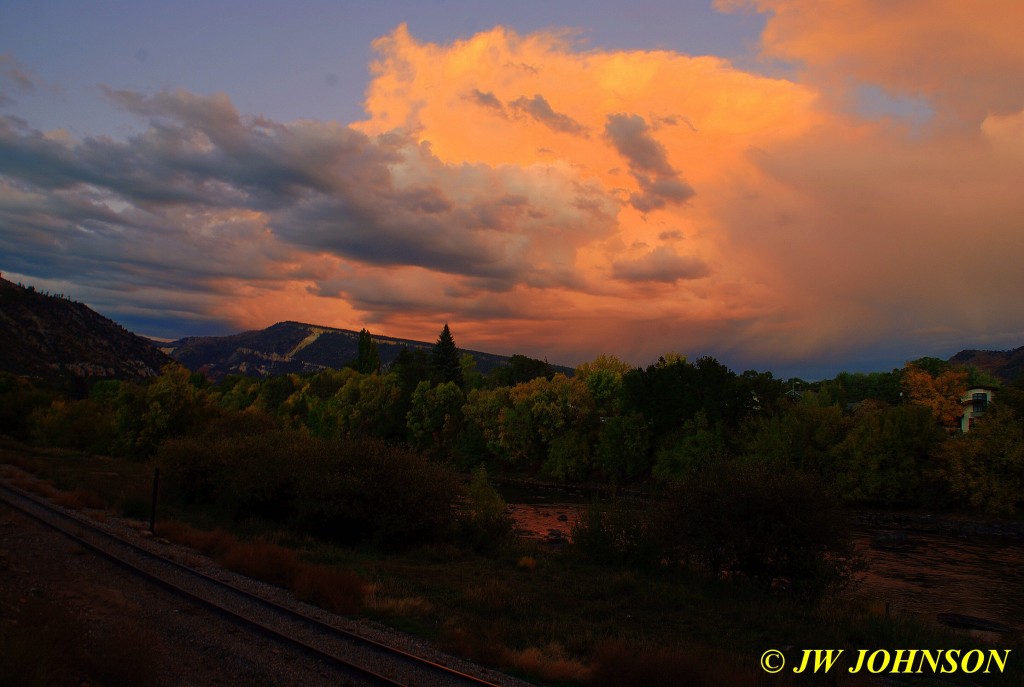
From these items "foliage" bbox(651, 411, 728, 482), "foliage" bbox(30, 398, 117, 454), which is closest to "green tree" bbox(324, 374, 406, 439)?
"foliage" bbox(30, 398, 117, 454)

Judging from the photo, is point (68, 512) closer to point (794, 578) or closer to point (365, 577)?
point (365, 577)

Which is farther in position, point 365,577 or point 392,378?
point 392,378

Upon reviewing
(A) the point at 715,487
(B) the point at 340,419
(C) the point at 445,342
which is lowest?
(B) the point at 340,419

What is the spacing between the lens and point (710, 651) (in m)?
14.1

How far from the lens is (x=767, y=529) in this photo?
69.8ft

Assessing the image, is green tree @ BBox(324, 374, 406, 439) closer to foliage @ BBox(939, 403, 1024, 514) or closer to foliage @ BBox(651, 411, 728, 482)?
foliage @ BBox(651, 411, 728, 482)

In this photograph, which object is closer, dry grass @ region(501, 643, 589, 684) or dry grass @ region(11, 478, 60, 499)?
dry grass @ region(501, 643, 589, 684)

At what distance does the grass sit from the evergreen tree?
312ft

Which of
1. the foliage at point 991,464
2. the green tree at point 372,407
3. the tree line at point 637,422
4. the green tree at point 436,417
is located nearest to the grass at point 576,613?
the tree line at point 637,422

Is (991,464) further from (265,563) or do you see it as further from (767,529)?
(265,563)

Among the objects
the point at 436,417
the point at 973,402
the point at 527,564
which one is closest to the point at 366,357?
the point at 436,417

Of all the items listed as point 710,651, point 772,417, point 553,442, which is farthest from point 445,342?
point 710,651

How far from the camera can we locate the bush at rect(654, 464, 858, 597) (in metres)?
21.0

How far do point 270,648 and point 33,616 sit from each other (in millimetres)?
4340
